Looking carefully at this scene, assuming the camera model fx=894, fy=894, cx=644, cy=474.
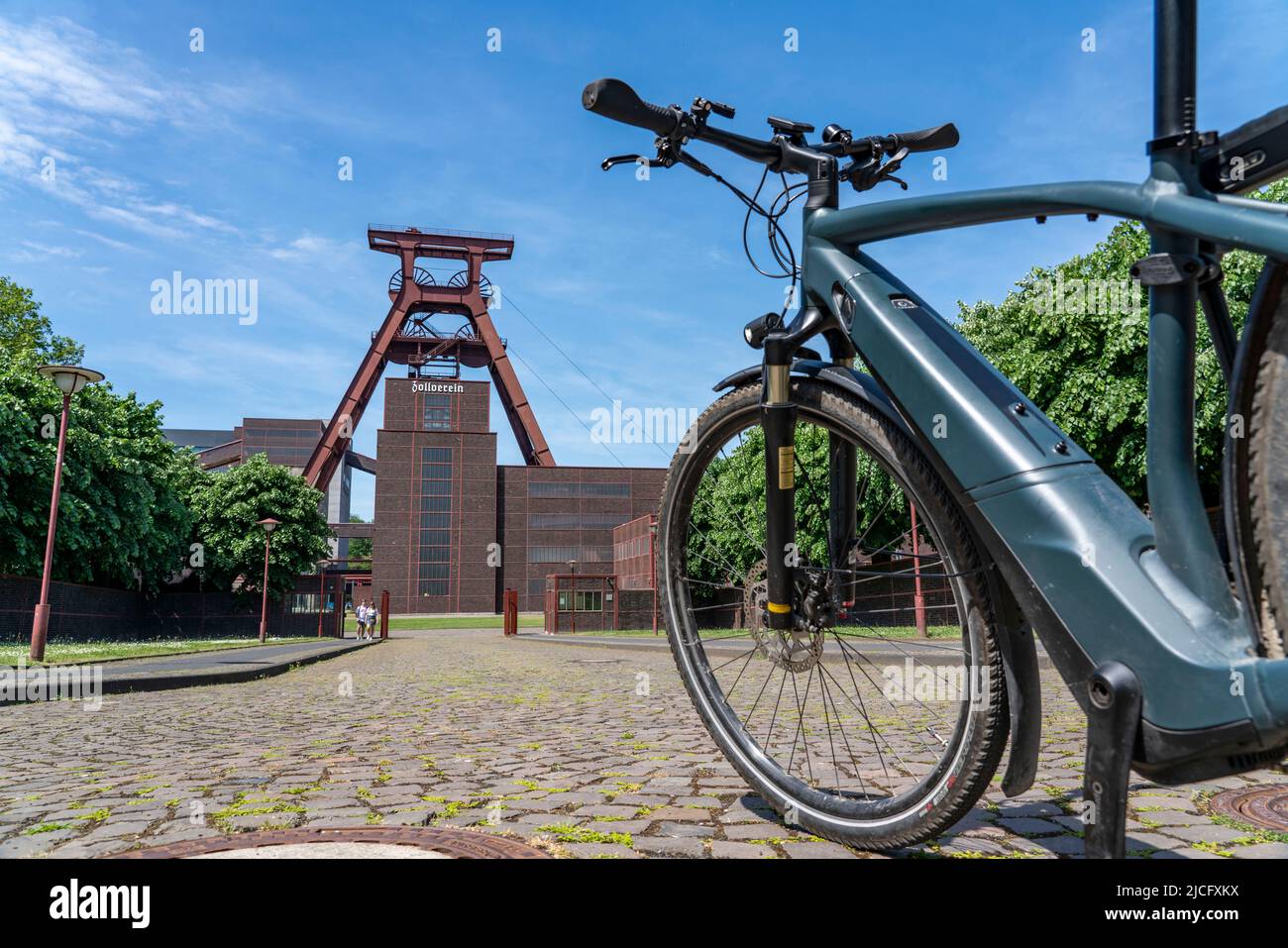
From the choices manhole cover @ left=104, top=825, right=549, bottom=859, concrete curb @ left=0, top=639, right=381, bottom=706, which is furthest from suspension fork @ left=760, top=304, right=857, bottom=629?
concrete curb @ left=0, top=639, right=381, bottom=706

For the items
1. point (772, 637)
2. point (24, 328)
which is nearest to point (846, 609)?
point (772, 637)

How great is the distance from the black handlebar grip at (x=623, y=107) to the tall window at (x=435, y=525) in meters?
A: 84.0

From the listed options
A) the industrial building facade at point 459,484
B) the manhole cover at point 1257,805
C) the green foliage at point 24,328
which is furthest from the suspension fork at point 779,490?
the industrial building facade at point 459,484

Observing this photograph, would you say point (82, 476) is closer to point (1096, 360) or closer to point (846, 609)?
point (1096, 360)

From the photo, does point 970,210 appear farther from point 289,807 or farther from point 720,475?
point 289,807

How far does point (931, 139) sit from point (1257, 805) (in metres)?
2.84

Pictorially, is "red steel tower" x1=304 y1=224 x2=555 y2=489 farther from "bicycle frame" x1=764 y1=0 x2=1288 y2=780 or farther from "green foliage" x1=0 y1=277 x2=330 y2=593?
"bicycle frame" x1=764 y1=0 x2=1288 y2=780

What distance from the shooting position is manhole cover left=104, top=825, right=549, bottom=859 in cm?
270

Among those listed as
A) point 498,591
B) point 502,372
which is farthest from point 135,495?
point 502,372

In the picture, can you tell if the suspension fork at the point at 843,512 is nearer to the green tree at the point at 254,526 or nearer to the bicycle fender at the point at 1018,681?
the bicycle fender at the point at 1018,681

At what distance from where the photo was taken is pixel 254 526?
4725 cm
